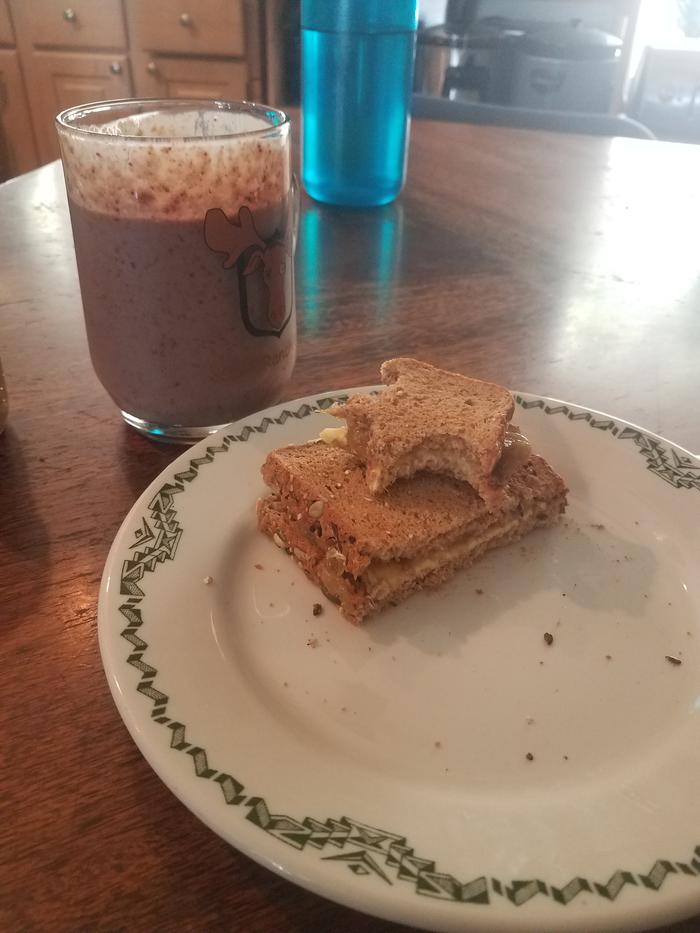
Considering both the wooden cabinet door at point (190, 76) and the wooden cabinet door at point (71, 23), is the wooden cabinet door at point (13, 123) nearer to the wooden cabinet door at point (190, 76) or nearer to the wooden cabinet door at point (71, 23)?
the wooden cabinet door at point (71, 23)

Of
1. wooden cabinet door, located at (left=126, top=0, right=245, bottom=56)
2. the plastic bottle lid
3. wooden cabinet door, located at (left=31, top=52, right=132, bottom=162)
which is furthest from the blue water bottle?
wooden cabinet door, located at (left=31, top=52, right=132, bottom=162)

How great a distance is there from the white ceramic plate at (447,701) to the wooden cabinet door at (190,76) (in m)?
3.39

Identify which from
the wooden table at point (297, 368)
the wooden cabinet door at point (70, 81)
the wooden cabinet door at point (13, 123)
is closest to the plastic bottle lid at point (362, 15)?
the wooden table at point (297, 368)

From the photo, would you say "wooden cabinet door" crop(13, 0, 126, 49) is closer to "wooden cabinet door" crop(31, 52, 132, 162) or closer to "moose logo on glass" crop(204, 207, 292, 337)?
"wooden cabinet door" crop(31, 52, 132, 162)

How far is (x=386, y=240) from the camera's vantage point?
171 cm

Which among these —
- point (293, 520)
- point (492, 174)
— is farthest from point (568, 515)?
point (492, 174)

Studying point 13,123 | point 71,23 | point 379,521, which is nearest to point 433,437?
point 379,521

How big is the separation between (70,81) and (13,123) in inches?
15.5

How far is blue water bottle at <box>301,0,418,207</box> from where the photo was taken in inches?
60.9

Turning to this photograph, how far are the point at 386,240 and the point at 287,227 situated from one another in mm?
846

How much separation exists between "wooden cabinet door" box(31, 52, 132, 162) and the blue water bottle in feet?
8.29

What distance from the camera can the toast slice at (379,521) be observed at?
0.74m

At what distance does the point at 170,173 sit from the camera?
2.62 feet

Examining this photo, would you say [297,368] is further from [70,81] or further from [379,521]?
[70,81]
